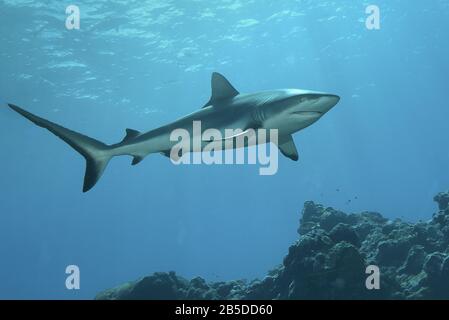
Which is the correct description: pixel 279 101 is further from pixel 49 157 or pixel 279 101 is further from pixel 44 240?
pixel 44 240

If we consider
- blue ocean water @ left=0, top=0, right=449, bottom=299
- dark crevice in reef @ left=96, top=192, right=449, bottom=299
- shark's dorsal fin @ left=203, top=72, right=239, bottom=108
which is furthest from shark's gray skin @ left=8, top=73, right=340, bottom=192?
blue ocean water @ left=0, top=0, right=449, bottom=299

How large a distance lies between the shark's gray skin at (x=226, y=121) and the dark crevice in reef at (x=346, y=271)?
2777 millimetres

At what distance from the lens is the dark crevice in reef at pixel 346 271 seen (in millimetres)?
9812

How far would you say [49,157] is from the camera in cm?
6706

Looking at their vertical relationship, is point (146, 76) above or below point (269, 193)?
below

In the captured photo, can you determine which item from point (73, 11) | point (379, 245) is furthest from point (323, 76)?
point (379, 245)

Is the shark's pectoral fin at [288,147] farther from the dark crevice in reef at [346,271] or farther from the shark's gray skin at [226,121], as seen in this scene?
the dark crevice in reef at [346,271]

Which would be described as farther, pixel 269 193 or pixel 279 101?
pixel 269 193

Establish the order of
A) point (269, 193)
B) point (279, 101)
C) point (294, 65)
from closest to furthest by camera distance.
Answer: point (279, 101) → point (294, 65) → point (269, 193)

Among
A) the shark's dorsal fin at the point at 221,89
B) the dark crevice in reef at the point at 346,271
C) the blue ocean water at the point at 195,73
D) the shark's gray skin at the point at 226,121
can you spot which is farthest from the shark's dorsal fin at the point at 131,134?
the blue ocean water at the point at 195,73

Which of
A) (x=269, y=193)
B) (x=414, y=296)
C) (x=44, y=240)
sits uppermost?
(x=269, y=193)

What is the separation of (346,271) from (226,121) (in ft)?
14.9

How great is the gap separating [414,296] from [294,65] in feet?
135

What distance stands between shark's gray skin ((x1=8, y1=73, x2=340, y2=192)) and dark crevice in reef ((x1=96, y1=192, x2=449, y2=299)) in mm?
2777
